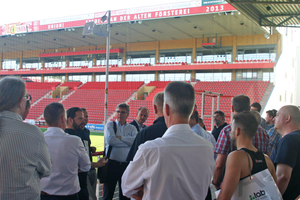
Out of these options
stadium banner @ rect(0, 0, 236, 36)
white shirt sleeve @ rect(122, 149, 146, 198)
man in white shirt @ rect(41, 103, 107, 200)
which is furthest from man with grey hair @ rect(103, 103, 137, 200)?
stadium banner @ rect(0, 0, 236, 36)

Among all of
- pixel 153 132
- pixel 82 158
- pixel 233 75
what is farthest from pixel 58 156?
pixel 233 75

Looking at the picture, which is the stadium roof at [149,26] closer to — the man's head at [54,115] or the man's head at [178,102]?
the man's head at [54,115]

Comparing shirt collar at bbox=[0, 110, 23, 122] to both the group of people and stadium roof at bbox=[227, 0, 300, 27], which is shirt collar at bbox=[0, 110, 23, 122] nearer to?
the group of people

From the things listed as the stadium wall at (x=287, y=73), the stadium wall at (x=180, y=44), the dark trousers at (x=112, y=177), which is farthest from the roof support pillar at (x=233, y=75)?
the dark trousers at (x=112, y=177)

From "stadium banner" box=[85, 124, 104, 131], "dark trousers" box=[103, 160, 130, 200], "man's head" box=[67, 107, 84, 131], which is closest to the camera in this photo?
"man's head" box=[67, 107, 84, 131]

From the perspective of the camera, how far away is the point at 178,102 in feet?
4.92

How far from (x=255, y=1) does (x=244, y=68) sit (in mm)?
16595

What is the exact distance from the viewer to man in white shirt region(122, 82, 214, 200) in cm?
136

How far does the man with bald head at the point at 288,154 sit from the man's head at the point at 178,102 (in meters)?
1.42

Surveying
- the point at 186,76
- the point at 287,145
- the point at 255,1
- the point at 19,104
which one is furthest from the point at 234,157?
the point at 186,76

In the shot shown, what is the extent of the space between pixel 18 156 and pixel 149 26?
21780 mm

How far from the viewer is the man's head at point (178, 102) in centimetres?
150

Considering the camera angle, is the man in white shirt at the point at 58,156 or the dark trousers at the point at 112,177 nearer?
the man in white shirt at the point at 58,156

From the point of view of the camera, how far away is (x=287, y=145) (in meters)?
2.33
